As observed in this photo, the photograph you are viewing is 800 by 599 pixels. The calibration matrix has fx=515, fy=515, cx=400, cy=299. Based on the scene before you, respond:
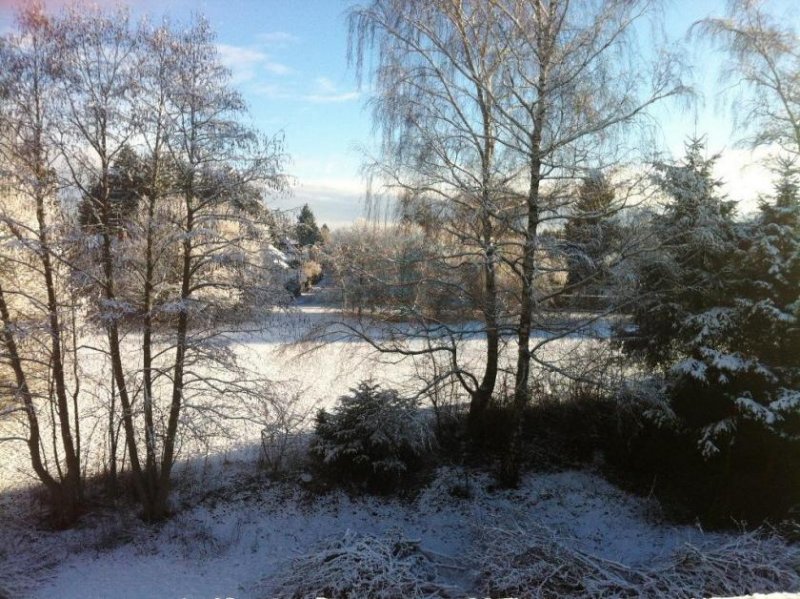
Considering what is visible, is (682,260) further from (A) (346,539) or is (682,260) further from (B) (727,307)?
(A) (346,539)

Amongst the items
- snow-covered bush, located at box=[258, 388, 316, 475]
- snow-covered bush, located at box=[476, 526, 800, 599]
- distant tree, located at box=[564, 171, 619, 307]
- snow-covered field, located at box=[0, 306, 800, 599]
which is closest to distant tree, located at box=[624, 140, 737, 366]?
distant tree, located at box=[564, 171, 619, 307]

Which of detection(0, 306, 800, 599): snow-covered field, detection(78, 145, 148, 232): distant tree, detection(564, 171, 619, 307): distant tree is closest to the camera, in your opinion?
detection(0, 306, 800, 599): snow-covered field

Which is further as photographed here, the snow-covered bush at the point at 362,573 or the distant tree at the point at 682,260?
the distant tree at the point at 682,260

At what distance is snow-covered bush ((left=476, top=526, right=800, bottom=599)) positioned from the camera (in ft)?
17.8

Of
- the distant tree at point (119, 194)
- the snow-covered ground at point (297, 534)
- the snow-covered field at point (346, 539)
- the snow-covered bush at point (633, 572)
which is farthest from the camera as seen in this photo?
the distant tree at point (119, 194)

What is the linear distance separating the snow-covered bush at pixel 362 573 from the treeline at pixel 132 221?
9.01 ft

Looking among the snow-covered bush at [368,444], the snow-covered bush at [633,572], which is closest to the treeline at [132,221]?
the snow-covered bush at [368,444]

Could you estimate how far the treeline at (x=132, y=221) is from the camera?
295 inches

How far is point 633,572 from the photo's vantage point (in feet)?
19.4

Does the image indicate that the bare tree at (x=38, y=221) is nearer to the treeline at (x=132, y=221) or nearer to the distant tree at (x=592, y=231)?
the treeline at (x=132, y=221)

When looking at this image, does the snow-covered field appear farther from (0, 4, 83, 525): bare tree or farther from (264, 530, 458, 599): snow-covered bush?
(0, 4, 83, 525): bare tree

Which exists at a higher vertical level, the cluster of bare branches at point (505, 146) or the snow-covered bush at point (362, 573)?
the cluster of bare branches at point (505, 146)

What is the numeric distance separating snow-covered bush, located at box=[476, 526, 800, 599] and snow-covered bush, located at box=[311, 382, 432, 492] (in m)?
2.73

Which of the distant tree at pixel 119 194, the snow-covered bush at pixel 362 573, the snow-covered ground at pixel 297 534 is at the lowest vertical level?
the snow-covered ground at pixel 297 534
